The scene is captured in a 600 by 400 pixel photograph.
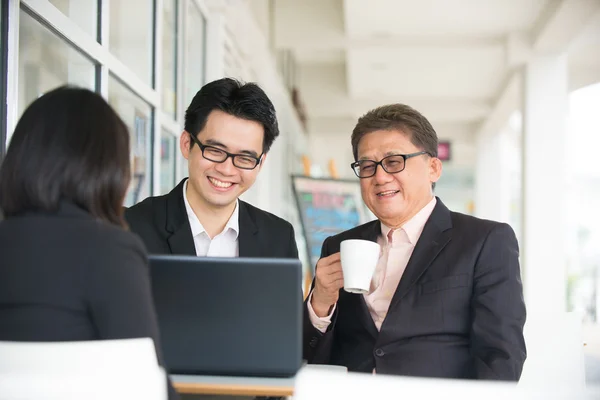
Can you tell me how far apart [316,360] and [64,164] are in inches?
42.7

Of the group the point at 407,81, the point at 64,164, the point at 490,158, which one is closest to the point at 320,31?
the point at 407,81

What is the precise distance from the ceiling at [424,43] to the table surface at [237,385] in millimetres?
5365

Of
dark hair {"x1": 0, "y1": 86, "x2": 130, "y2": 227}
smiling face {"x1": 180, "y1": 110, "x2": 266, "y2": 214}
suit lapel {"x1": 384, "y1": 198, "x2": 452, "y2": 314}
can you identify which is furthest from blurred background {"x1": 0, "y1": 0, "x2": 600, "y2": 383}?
dark hair {"x1": 0, "y1": 86, "x2": 130, "y2": 227}

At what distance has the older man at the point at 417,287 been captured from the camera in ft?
5.97

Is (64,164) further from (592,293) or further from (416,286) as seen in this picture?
(592,293)

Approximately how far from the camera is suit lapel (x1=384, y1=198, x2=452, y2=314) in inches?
75.4

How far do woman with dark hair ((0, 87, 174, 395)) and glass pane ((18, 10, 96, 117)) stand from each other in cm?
65

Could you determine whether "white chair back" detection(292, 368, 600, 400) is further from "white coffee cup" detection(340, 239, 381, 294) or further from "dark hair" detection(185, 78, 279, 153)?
"dark hair" detection(185, 78, 279, 153)

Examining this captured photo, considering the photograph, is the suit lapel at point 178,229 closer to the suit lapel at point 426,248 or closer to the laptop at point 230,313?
the suit lapel at point 426,248

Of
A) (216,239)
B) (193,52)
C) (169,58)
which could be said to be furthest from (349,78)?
(216,239)

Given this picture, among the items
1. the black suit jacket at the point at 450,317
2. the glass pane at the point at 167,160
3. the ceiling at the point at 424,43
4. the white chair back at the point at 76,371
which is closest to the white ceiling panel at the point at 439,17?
the ceiling at the point at 424,43

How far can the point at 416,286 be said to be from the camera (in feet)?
6.31

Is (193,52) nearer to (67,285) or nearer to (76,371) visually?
(67,285)

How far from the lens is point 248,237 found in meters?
2.16
